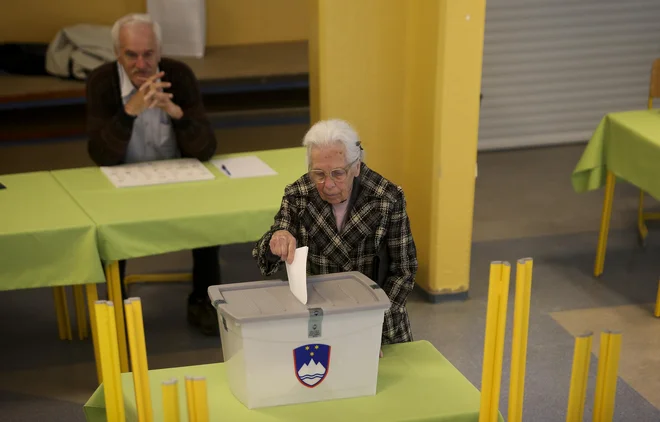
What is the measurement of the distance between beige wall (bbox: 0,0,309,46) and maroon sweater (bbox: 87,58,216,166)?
10.3ft

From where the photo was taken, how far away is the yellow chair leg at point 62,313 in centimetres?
442

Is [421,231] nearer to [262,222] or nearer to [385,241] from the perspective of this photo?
[262,222]

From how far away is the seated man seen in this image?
4.07m

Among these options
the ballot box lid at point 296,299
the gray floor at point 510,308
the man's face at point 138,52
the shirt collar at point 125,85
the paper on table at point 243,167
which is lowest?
the gray floor at point 510,308

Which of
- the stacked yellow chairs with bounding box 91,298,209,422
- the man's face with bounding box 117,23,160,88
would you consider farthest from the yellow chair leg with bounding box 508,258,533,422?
the man's face with bounding box 117,23,160,88

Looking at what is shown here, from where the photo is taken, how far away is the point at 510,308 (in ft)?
15.9

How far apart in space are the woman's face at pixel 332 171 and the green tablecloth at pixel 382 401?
54 centimetres

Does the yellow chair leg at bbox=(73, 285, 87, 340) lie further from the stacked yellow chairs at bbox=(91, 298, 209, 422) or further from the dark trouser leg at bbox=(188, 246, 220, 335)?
the stacked yellow chairs at bbox=(91, 298, 209, 422)

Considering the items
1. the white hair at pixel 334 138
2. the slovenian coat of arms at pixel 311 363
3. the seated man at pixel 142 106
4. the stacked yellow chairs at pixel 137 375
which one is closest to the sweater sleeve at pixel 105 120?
the seated man at pixel 142 106

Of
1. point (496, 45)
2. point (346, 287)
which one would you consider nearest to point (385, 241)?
point (346, 287)

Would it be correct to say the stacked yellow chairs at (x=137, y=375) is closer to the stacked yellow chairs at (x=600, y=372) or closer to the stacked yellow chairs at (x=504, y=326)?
the stacked yellow chairs at (x=504, y=326)

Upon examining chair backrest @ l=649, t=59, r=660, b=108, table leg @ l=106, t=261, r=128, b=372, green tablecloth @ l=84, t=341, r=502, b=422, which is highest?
chair backrest @ l=649, t=59, r=660, b=108

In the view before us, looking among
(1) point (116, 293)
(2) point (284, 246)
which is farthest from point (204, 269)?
(2) point (284, 246)

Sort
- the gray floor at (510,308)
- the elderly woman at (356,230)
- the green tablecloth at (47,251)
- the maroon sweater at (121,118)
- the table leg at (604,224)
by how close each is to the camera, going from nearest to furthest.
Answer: the elderly woman at (356,230) < the green tablecloth at (47,251) < the gray floor at (510,308) < the maroon sweater at (121,118) < the table leg at (604,224)
